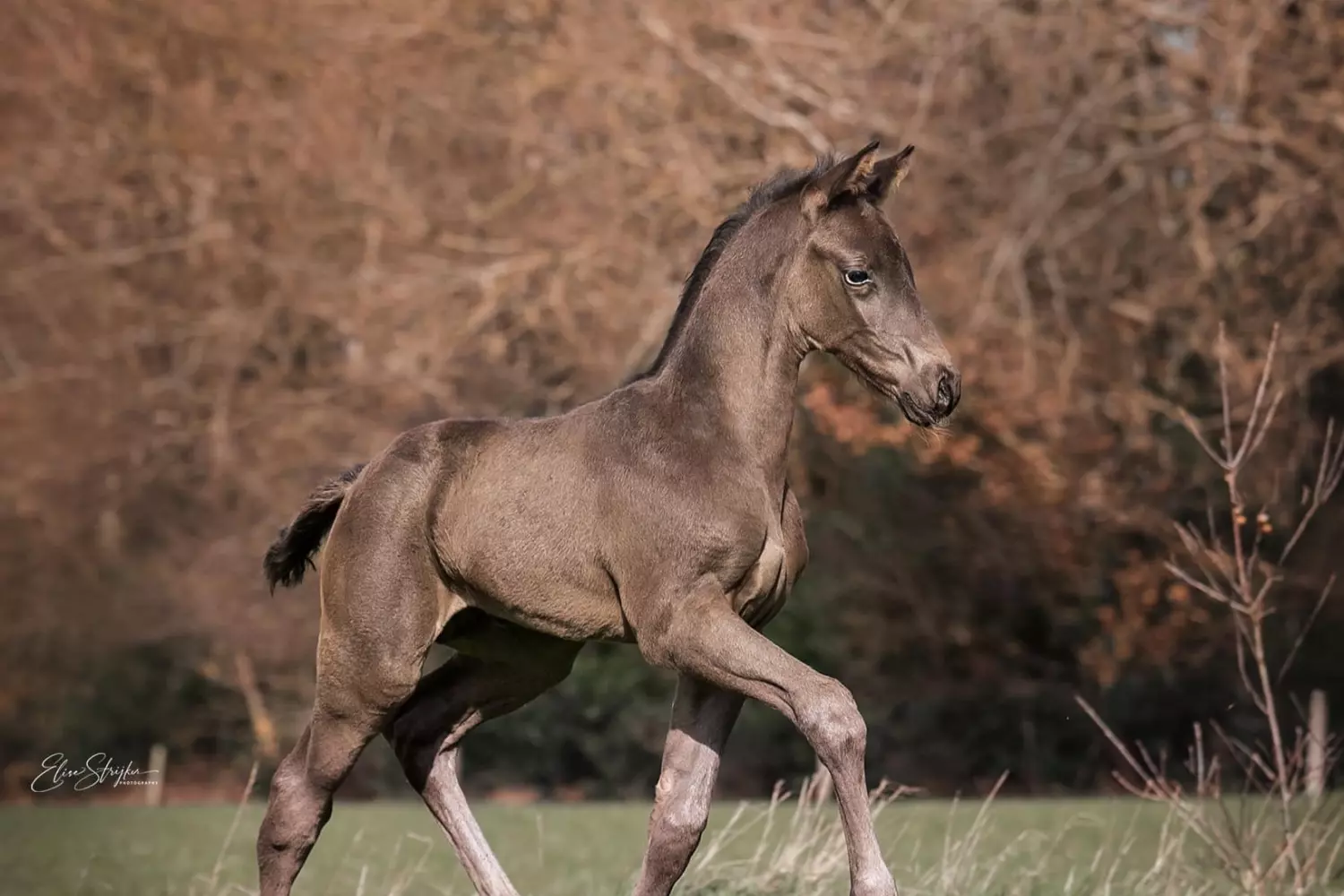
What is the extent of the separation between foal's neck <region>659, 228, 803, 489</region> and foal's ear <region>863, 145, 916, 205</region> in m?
0.36

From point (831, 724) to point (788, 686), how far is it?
17 cm

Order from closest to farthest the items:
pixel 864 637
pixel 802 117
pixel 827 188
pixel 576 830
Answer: pixel 827 188 < pixel 576 830 < pixel 802 117 < pixel 864 637

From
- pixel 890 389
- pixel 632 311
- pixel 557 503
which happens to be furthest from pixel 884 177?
pixel 632 311

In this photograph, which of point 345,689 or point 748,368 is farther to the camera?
point 345,689

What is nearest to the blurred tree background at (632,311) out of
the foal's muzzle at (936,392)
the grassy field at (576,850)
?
the grassy field at (576,850)

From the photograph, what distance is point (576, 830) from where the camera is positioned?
46.3 ft

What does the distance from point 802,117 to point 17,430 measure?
9973 millimetres

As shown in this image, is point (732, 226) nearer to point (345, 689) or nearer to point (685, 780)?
point (685, 780)

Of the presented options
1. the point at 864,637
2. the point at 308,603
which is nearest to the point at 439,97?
the point at 308,603

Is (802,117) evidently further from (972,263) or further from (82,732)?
(82,732)

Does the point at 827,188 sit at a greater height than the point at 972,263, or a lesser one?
greater

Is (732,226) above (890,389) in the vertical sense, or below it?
above

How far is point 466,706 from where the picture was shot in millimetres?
6547

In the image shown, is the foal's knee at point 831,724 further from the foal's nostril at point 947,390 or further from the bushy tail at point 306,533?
the bushy tail at point 306,533
